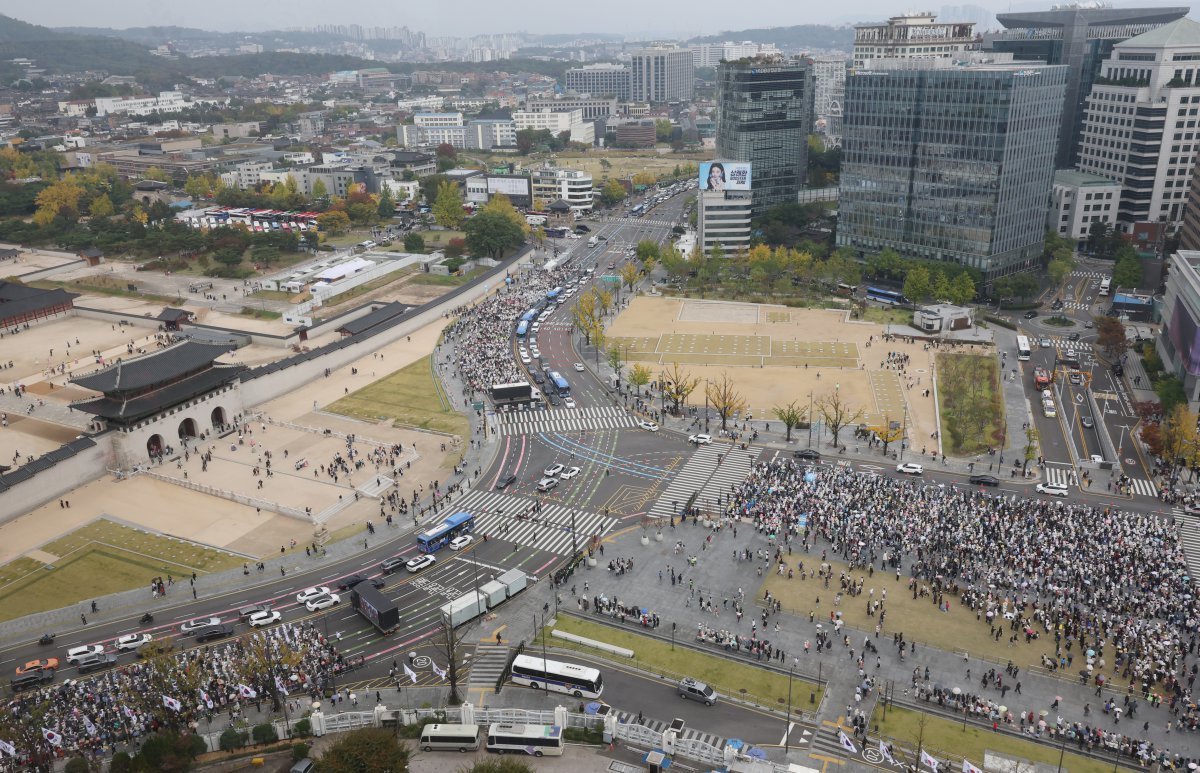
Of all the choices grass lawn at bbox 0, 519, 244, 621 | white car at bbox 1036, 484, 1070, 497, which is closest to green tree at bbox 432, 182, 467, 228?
grass lawn at bbox 0, 519, 244, 621

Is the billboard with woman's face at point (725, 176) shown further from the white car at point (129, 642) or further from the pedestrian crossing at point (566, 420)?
the white car at point (129, 642)

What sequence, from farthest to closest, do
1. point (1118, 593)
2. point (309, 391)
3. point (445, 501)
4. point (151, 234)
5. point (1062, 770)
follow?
1. point (151, 234)
2. point (309, 391)
3. point (445, 501)
4. point (1118, 593)
5. point (1062, 770)

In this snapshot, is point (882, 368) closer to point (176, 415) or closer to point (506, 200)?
point (176, 415)

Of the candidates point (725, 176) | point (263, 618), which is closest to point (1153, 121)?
point (725, 176)

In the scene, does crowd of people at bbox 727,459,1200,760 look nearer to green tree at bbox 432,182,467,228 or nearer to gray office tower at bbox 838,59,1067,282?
gray office tower at bbox 838,59,1067,282

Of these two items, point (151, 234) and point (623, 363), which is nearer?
point (623, 363)

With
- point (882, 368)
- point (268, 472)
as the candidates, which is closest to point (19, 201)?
point (268, 472)
